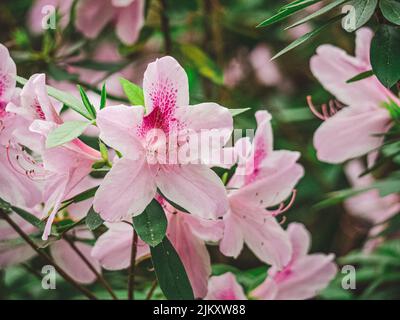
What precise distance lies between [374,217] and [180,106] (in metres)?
1.11

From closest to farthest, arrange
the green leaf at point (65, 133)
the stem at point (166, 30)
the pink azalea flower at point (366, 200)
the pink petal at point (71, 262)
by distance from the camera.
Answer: the green leaf at point (65, 133) → the pink petal at point (71, 262) → the stem at point (166, 30) → the pink azalea flower at point (366, 200)

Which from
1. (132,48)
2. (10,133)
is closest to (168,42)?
(132,48)

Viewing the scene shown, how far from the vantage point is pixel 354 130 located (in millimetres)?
1196

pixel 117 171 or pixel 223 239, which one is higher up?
pixel 117 171

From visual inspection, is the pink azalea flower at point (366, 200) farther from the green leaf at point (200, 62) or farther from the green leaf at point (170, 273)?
the green leaf at point (170, 273)

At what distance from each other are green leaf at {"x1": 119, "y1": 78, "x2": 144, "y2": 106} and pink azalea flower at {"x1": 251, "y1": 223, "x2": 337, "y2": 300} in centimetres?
39

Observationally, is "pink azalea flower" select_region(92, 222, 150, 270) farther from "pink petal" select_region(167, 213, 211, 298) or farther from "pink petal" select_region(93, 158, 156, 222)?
"pink petal" select_region(93, 158, 156, 222)

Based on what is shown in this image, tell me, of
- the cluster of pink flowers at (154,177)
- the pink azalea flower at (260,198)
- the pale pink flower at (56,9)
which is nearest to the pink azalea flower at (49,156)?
the cluster of pink flowers at (154,177)

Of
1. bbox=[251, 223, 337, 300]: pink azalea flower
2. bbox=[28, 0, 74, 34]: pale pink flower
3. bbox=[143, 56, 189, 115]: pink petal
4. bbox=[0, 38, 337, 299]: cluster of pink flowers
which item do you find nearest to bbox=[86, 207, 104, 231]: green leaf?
bbox=[0, 38, 337, 299]: cluster of pink flowers

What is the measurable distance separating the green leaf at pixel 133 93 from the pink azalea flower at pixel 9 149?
0.14 meters

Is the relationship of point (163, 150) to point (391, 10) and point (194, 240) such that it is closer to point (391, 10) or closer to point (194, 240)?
point (194, 240)

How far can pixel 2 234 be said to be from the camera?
44.6 inches

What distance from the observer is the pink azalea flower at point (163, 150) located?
851 mm
